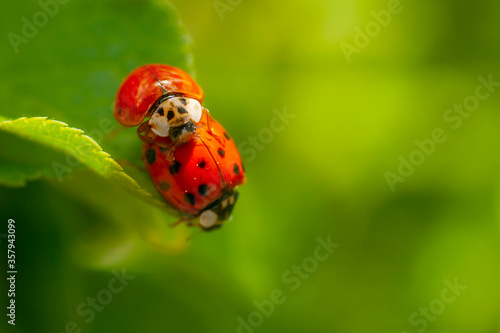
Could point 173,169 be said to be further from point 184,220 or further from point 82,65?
point 82,65

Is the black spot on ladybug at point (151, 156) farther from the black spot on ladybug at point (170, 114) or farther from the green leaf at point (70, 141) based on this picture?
the green leaf at point (70, 141)

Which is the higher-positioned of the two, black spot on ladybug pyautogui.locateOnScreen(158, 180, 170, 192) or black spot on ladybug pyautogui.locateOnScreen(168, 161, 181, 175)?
black spot on ladybug pyautogui.locateOnScreen(168, 161, 181, 175)

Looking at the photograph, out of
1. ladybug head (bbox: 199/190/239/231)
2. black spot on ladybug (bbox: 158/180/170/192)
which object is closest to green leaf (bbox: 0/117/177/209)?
black spot on ladybug (bbox: 158/180/170/192)

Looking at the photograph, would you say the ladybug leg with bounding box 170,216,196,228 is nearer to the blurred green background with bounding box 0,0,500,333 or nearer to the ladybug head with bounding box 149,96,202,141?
the blurred green background with bounding box 0,0,500,333

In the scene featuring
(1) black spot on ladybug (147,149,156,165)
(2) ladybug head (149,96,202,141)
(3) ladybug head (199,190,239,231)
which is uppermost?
(2) ladybug head (149,96,202,141)

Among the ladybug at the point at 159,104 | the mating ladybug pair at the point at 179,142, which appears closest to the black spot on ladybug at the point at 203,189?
the mating ladybug pair at the point at 179,142

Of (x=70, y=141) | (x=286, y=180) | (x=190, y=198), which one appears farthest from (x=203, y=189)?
(x=286, y=180)

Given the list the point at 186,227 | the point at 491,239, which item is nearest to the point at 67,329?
the point at 186,227
